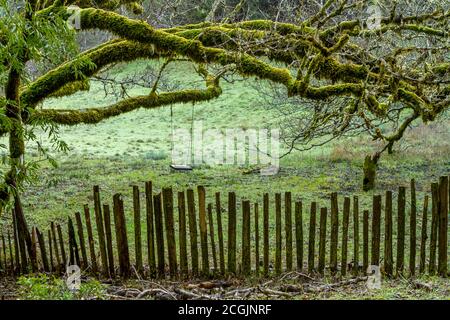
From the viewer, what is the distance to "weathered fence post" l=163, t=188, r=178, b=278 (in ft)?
16.9

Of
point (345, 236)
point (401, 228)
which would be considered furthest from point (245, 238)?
point (401, 228)

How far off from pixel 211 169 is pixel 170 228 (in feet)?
26.5

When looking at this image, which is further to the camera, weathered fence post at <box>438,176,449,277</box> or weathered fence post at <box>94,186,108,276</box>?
weathered fence post at <box>94,186,108,276</box>

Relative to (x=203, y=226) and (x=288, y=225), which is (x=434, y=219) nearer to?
(x=288, y=225)

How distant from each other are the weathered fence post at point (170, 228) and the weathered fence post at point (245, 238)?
671mm

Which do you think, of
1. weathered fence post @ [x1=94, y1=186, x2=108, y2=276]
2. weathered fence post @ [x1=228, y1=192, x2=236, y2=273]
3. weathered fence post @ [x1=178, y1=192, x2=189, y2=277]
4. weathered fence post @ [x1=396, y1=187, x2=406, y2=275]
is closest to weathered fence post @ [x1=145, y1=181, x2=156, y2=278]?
weathered fence post @ [x1=178, y1=192, x2=189, y2=277]

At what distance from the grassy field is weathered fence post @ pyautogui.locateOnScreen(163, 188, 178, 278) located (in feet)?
5.85

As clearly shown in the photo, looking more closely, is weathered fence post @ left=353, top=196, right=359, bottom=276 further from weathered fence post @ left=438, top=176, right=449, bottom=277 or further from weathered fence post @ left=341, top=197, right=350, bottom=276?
weathered fence post @ left=438, top=176, right=449, bottom=277

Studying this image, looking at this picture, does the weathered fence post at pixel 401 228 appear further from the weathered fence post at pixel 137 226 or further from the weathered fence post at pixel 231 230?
the weathered fence post at pixel 137 226

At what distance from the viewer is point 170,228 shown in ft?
17.4

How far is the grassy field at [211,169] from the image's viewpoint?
10344 millimetres

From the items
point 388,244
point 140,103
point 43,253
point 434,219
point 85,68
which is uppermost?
point 85,68
